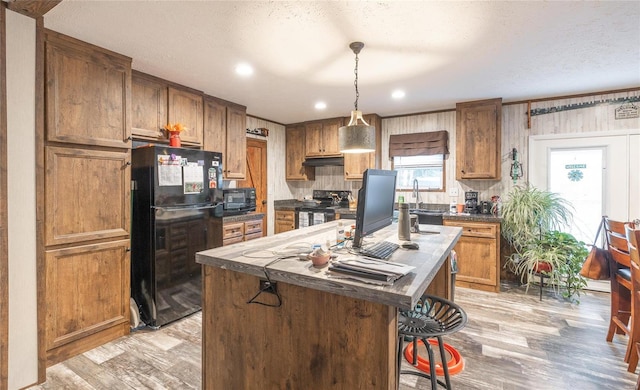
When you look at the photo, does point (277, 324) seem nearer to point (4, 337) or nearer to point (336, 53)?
point (4, 337)

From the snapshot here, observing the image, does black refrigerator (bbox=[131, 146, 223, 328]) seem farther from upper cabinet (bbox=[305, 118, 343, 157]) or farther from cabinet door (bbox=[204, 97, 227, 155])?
upper cabinet (bbox=[305, 118, 343, 157])

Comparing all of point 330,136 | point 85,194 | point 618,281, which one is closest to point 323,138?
point 330,136

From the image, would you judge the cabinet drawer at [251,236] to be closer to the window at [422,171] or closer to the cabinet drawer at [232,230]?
the cabinet drawer at [232,230]

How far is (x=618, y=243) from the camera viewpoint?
2.19 m

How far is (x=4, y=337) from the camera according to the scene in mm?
1794

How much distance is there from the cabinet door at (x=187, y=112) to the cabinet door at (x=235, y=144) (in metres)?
0.49

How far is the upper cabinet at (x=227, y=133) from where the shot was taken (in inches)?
146

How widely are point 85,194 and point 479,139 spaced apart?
4280mm

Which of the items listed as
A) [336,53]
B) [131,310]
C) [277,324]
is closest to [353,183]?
[336,53]

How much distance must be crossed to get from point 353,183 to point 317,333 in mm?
4058

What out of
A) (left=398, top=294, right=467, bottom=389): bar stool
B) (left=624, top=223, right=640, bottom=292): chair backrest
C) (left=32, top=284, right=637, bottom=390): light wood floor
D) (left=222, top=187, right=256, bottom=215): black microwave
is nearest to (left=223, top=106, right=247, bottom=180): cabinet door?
(left=222, top=187, right=256, bottom=215): black microwave

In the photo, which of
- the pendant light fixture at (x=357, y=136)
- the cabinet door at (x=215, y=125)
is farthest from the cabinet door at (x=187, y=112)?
the pendant light fixture at (x=357, y=136)

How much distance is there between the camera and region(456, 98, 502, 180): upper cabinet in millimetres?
3828

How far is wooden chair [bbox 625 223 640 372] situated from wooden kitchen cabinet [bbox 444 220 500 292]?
1513mm
